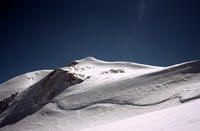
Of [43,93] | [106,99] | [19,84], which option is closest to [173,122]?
[106,99]

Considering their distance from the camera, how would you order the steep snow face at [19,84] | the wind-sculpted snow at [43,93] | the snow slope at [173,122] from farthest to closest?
the steep snow face at [19,84] < the wind-sculpted snow at [43,93] < the snow slope at [173,122]

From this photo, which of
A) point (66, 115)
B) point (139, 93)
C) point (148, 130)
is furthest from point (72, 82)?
point (148, 130)

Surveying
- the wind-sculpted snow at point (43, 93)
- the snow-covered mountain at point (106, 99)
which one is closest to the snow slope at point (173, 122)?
the snow-covered mountain at point (106, 99)

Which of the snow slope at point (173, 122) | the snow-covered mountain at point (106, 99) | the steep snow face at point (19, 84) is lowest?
the snow slope at point (173, 122)

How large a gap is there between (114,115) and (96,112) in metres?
2.05

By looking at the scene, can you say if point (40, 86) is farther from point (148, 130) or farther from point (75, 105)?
point (148, 130)

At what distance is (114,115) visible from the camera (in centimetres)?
1079

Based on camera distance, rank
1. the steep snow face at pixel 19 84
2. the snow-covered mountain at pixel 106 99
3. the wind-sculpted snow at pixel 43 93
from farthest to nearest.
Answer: the steep snow face at pixel 19 84
the wind-sculpted snow at pixel 43 93
the snow-covered mountain at pixel 106 99

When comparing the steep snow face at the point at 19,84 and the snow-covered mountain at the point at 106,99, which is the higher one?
the steep snow face at the point at 19,84

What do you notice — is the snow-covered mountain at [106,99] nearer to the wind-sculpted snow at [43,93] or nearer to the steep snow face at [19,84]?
the wind-sculpted snow at [43,93]

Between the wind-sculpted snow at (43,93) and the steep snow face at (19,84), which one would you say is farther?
the steep snow face at (19,84)

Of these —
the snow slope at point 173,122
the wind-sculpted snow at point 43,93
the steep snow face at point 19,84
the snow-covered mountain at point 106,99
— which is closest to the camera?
the snow slope at point 173,122

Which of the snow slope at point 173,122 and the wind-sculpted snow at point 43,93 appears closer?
the snow slope at point 173,122

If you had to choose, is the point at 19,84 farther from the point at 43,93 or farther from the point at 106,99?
the point at 106,99
